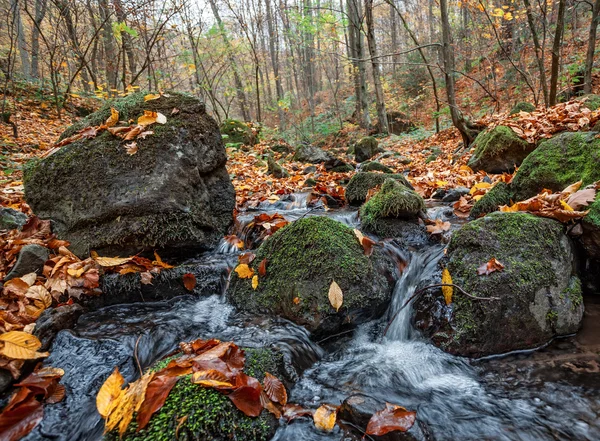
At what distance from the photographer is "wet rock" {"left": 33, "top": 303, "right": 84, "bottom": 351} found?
2.44 m

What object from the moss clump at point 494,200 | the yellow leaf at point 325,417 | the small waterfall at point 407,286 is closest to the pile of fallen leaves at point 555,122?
the moss clump at point 494,200

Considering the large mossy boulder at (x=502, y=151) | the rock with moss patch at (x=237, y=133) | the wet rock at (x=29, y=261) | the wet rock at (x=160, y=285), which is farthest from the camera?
the rock with moss patch at (x=237, y=133)

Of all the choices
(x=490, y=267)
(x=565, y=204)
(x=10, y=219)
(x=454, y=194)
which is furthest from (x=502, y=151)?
(x=10, y=219)

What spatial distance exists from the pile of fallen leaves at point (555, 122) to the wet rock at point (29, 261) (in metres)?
6.91

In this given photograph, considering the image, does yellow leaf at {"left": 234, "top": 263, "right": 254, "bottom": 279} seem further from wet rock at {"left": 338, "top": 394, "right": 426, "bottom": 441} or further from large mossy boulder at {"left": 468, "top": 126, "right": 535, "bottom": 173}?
large mossy boulder at {"left": 468, "top": 126, "right": 535, "bottom": 173}

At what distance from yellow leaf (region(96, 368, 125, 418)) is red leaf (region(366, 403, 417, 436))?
1393mm

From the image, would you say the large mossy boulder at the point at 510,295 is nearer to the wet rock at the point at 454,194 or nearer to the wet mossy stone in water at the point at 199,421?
the wet mossy stone in water at the point at 199,421

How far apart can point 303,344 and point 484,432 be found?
1257mm

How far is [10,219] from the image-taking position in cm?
377

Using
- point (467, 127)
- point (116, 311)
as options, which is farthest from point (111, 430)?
point (467, 127)

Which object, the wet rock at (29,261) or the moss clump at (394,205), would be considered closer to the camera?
the wet rock at (29,261)

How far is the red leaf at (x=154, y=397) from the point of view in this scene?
1.55 m

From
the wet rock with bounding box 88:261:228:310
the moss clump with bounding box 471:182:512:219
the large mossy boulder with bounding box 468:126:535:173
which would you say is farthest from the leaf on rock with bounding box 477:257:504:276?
the large mossy boulder with bounding box 468:126:535:173

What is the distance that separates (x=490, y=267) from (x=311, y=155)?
7877 mm
